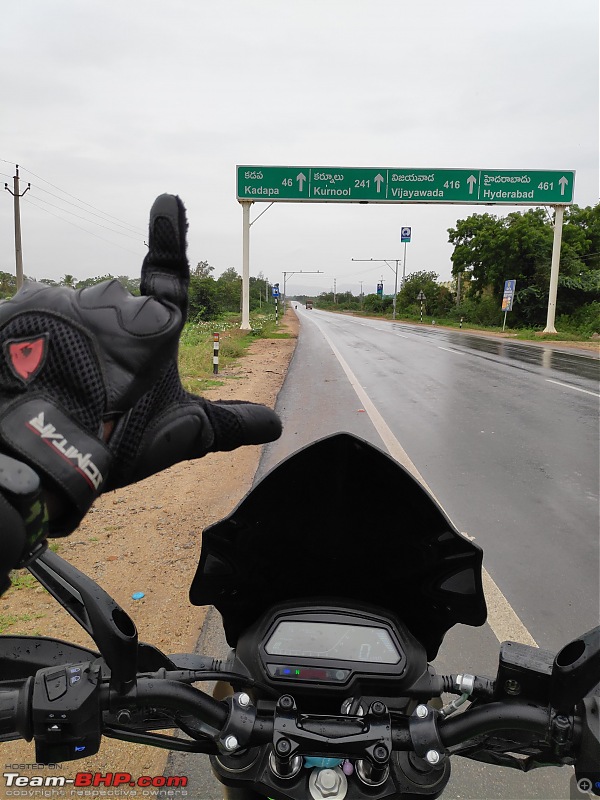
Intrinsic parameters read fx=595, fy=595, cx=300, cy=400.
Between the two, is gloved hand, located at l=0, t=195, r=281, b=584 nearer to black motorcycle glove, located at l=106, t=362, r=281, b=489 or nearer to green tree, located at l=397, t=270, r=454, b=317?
black motorcycle glove, located at l=106, t=362, r=281, b=489

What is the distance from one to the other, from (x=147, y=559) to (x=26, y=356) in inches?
125

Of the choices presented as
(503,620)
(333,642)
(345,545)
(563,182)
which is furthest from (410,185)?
(333,642)

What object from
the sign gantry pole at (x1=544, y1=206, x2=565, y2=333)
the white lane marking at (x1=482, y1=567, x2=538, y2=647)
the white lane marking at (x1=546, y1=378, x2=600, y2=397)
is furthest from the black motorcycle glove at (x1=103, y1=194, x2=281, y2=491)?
the sign gantry pole at (x1=544, y1=206, x2=565, y2=333)

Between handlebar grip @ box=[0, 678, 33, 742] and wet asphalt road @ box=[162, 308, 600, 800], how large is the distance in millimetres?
668

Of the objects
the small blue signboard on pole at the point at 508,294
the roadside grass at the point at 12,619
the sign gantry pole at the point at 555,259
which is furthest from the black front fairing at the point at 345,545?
the small blue signboard on pole at the point at 508,294

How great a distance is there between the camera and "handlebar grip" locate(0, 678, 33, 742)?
106 cm

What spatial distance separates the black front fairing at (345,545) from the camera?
1366mm

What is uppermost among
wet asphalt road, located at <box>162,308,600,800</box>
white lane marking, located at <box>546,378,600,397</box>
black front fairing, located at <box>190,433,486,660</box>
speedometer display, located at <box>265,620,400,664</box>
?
black front fairing, located at <box>190,433,486,660</box>

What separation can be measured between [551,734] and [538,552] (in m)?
3.11

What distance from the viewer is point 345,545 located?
1.44 meters

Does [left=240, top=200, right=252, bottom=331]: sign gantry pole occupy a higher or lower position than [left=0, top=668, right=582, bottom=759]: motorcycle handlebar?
higher

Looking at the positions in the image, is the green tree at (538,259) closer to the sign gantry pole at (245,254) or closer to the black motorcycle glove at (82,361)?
the sign gantry pole at (245,254)

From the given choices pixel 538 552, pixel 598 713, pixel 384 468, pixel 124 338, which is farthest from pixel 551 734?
pixel 538 552

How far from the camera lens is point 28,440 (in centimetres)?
79
